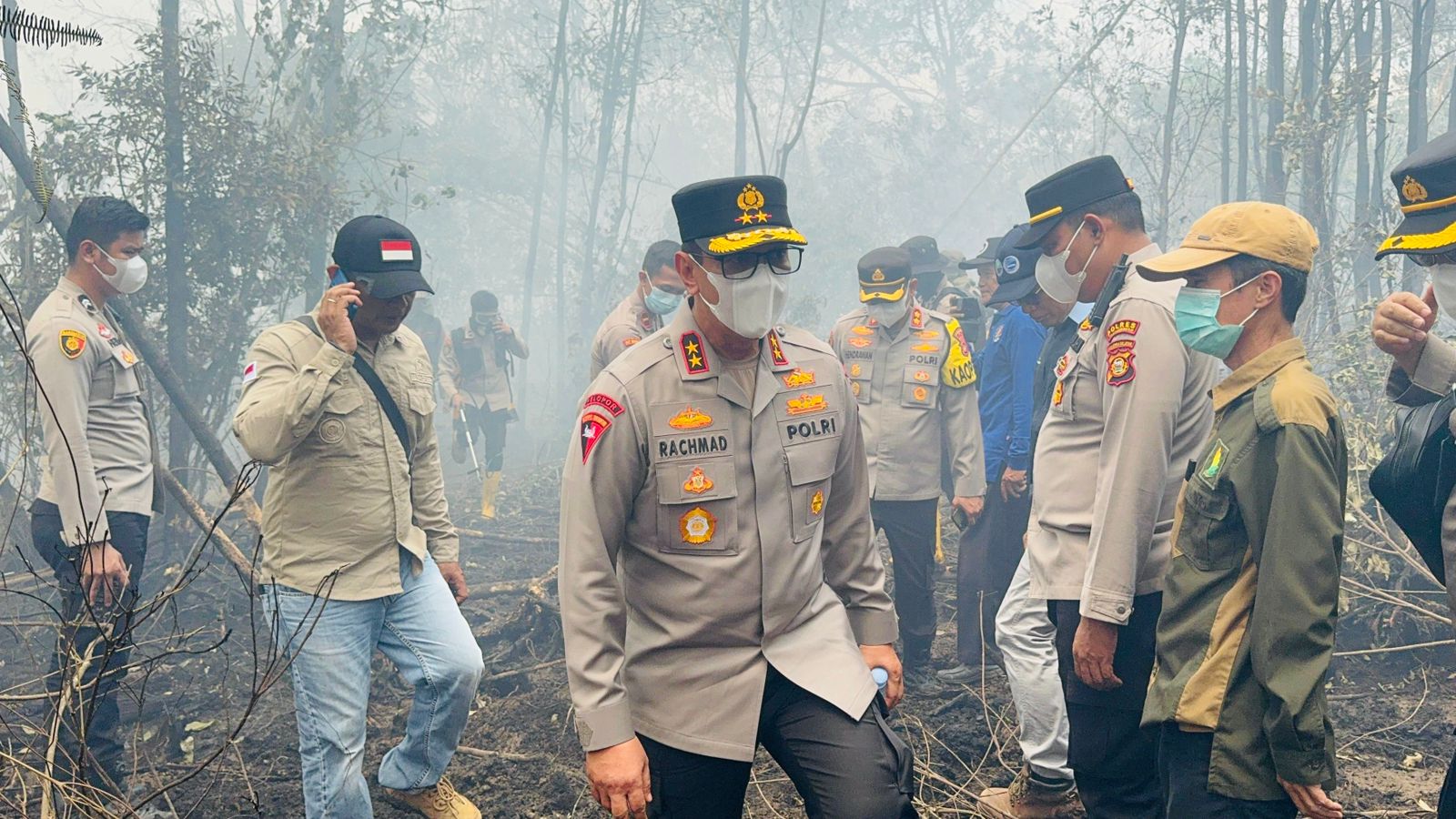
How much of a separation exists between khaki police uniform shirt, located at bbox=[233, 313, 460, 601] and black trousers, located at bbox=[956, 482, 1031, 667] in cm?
337

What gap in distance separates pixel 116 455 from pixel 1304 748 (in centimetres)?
440

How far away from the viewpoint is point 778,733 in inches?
100

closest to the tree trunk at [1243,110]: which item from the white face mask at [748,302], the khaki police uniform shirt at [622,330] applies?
the khaki police uniform shirt at [622,330]

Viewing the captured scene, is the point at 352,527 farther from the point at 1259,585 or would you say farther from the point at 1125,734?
the point at 1259,585

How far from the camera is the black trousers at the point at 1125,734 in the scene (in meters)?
3.00

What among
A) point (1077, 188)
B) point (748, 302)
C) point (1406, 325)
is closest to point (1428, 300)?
point (1406, 325)

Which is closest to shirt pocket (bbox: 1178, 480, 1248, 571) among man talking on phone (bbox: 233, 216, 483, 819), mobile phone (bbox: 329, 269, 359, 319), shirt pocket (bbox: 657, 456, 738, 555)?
shirt pocket (bbox: 657, 456, 738, 555)

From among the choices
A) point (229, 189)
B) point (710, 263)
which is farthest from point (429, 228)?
point (710, 263)

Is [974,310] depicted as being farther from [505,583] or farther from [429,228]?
[429,228]

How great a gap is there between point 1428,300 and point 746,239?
71.6 inches

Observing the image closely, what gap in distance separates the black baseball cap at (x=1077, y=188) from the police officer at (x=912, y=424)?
87.0 inches

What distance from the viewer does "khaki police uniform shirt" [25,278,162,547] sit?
380 cm

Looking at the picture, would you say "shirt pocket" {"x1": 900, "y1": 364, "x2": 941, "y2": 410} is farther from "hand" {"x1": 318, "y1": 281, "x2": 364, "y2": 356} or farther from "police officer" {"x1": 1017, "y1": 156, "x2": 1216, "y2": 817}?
"hand" {"x1": 318, "y1": 281, "x2": 364, "y2": 356}

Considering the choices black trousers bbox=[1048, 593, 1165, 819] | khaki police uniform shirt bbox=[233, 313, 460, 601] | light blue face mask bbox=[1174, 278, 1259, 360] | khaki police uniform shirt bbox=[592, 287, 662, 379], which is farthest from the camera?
khaki police uniform shirt bbox=[592, 287, 662, 379]
